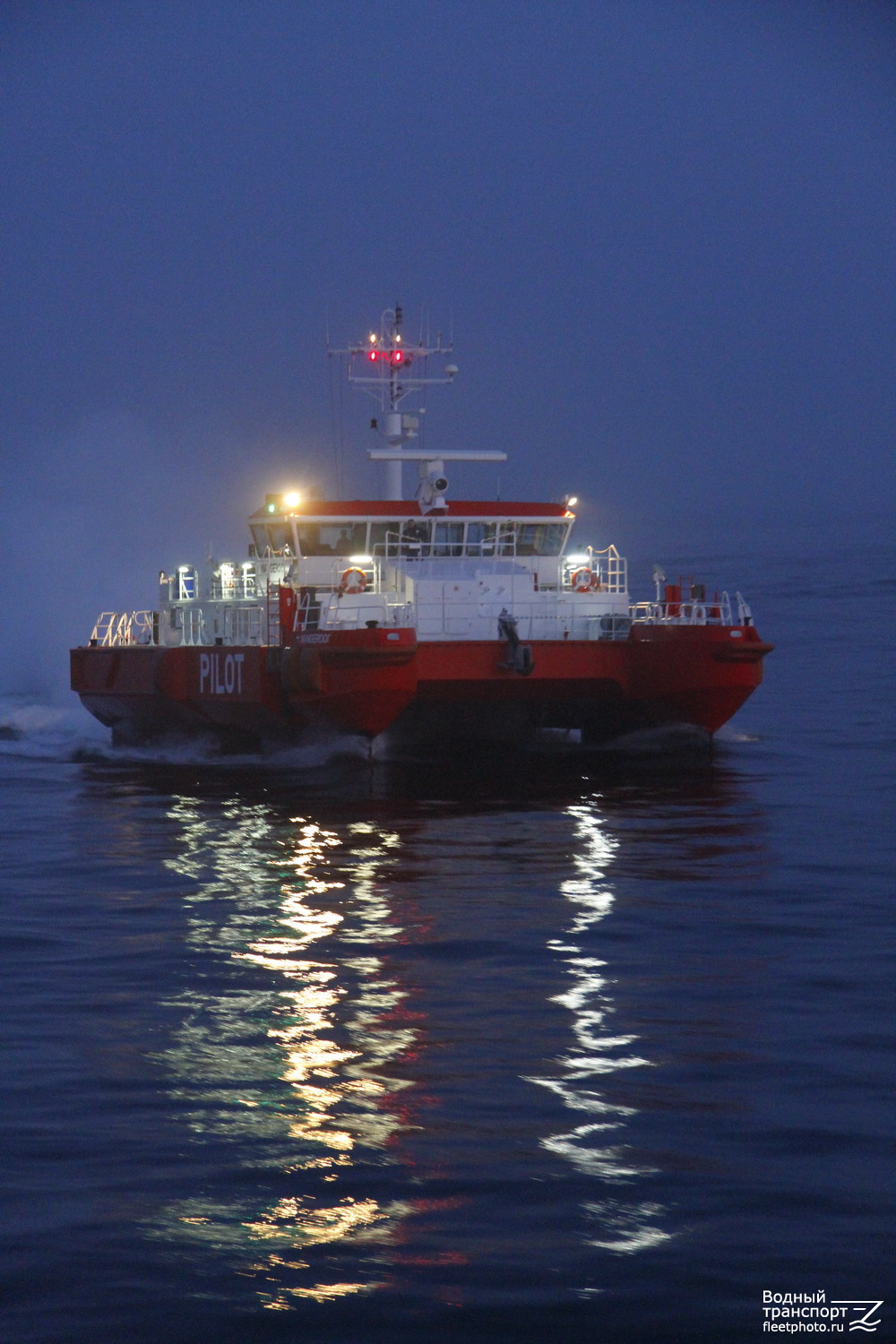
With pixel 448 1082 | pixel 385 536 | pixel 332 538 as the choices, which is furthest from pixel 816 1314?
pixel 332 538

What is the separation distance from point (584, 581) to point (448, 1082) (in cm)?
1604

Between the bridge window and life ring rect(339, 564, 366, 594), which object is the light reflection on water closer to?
life ring rect(339, 564, 366, 594)

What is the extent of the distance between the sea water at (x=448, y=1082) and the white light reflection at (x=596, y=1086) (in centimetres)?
2

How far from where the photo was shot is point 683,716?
21562mm

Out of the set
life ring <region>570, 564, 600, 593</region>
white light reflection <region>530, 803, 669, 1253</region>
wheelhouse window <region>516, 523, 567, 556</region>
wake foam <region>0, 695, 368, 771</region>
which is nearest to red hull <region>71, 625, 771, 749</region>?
wake foam <region>0, 695, 368, 771</region>

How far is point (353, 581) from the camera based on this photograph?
2230 cm

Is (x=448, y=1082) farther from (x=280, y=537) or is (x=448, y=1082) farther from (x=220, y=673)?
(x=280, y=537)

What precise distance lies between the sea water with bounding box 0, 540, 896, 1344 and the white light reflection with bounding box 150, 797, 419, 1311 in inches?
0.9

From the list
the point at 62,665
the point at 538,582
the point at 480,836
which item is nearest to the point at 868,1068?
the point at 480,836

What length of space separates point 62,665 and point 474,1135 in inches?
1332

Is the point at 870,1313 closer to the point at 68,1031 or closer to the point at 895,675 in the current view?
the point at 68,1031

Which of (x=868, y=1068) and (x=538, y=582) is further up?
(x=538, y=582)

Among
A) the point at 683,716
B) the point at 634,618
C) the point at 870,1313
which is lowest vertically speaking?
the point at 870,1313

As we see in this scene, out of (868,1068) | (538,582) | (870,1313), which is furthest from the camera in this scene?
(538,582)
